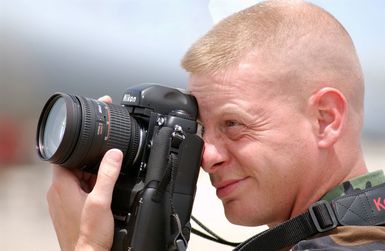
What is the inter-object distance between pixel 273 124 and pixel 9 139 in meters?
2.54

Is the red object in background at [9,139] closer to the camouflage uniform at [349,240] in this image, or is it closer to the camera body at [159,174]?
the camera body at [159,174]

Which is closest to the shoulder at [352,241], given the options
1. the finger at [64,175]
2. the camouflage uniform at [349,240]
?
the camouflage uniform at [349,240]

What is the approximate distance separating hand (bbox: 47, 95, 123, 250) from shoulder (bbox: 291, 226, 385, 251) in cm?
35

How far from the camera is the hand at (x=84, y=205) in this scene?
1057mm

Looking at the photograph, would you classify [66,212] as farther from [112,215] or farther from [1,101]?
[1,101]

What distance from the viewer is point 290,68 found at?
1056 mm

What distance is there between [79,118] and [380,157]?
152 inches

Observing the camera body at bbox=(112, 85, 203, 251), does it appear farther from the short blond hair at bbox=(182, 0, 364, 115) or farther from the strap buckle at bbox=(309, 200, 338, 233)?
the strap buckle at bbox=(309, 200, 338, 233)

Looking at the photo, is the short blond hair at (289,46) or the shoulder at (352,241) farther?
the short blond hair at (289,46)

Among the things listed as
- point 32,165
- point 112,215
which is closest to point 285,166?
point 112,215

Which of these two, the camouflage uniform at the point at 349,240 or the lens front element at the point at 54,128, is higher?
the lens front element at the point at 54,128

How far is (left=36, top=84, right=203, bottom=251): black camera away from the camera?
3.49 ft

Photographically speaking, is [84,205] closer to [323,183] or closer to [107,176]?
[107,176]

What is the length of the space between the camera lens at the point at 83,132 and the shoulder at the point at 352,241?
1.27 ft
